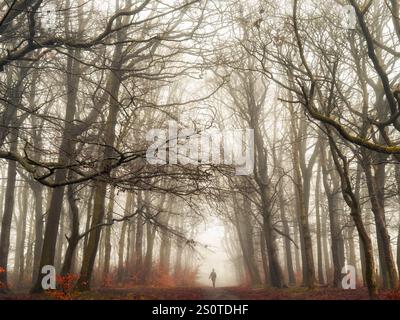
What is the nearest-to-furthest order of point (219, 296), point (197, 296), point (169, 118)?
point (169, 118), point (197, 296), point (219, 296)

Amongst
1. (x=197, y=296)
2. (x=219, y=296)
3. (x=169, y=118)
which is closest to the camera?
(x=169, y=118)

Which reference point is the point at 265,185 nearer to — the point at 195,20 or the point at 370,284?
the point at 370,284

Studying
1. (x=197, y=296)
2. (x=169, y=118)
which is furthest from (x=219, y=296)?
(x=169, y=118)

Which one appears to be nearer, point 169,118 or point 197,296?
point 169,118

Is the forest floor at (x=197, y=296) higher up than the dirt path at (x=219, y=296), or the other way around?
the forest floor at (x=197, y=296)

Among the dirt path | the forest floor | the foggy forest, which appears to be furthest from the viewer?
the dirt path

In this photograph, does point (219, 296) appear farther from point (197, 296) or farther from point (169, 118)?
point (169, 118)

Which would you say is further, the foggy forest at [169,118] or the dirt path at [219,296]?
the dirt path at [219,296]

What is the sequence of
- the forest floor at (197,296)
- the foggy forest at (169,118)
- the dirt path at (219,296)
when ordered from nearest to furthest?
the foggy forest at (169,118), the forest floor at (197,296), the dirt path at (219,296)

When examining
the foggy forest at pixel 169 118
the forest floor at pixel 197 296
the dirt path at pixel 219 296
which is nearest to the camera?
the foggy forest at pixel 169 118

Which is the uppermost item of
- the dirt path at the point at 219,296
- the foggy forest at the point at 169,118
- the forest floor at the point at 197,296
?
the foggy forest at the point at 169,118

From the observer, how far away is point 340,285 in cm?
1577
